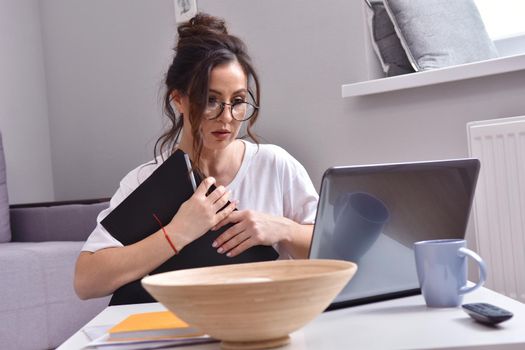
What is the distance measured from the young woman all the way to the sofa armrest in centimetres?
133

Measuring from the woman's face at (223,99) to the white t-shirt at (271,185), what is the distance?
0.36 feet

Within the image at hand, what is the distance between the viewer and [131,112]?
3.59 metres

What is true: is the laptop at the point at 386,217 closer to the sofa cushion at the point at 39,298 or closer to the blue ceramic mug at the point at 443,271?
the blue ceramic mug at the point at 443,271

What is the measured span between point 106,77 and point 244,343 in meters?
2.97

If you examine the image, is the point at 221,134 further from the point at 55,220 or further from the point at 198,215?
the point at 55,220

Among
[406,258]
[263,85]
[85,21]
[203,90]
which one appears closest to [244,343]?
[406,258]

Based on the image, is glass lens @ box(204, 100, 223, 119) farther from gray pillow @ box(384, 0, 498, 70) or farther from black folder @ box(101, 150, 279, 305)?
gray pillow @ box(384, 0, 498, 70)

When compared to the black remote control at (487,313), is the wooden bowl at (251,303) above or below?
above

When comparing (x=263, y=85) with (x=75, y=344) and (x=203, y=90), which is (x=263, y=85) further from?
(x=75, y=344)

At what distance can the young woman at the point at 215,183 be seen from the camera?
1.40 metres

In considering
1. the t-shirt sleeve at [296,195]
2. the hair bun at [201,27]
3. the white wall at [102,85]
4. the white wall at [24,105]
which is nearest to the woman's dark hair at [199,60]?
the hair bun at [201,27]

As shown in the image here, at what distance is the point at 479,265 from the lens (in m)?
1.02

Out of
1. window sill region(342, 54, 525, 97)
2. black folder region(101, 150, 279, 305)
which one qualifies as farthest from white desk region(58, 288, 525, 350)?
window sill region(342, 54, 525, 97)

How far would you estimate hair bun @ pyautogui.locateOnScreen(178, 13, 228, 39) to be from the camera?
5.79 ft
